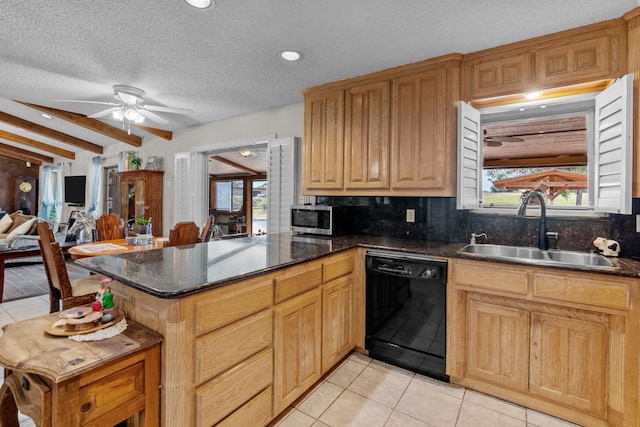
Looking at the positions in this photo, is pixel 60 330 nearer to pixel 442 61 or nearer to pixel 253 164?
pixel 442 61

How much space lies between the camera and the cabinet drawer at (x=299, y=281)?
1.66 metres

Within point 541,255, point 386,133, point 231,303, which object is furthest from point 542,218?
point 231,303

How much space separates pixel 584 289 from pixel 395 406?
1241 millimetres

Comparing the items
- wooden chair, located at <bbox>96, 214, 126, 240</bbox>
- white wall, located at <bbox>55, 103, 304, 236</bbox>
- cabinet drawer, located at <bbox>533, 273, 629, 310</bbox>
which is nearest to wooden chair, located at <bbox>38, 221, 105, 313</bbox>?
wooden chair, located at <bbox>96, 214, 126, 240</bbox>

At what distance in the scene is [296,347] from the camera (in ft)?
5.86

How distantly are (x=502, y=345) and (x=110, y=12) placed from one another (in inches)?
125

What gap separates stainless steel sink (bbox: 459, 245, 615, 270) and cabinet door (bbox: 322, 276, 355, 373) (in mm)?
873

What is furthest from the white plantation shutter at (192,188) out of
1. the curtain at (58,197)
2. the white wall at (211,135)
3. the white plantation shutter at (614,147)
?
the curtain at (58,197)

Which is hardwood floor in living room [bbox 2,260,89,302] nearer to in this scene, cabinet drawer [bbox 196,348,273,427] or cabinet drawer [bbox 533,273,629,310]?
cabinet drawer [bbox 196,348,273,427]

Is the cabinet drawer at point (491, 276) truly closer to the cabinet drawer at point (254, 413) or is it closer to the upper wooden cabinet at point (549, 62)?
the upper wooden cabinet at point (549, 62)

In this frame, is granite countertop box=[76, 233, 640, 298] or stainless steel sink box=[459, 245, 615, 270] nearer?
granite countertop box=[76, 233, 640, 298]

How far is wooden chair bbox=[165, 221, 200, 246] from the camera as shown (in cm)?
306

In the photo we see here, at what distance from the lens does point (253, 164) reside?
7.36 metres

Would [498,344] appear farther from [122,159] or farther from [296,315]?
[122,159]
